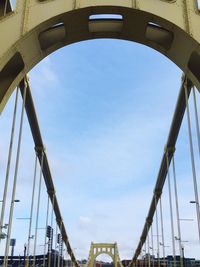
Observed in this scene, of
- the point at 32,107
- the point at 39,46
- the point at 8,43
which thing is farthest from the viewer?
the point at 32,107

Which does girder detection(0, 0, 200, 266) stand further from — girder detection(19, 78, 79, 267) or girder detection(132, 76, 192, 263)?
girder detection(132, 76, 192, 263)

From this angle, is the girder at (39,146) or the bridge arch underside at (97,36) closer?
the bridge arch underside at (97,36)

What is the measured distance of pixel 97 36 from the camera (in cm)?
1445

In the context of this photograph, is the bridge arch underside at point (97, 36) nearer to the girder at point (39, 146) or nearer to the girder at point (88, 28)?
the girder at point (88, 28)

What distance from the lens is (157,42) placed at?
14.1 m

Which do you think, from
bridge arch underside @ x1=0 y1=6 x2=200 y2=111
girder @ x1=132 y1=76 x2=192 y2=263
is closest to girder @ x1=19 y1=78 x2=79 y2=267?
bridge arch underside @ x1=0 y1=6 x2=200 y2=111

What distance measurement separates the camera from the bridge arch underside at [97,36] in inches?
501

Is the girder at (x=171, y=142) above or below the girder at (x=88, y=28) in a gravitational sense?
above

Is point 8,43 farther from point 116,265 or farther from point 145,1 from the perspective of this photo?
point 116,265

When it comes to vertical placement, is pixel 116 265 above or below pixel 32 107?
below

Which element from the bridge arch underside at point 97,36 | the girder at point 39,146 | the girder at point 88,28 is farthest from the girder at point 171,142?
the girder at point 39,146

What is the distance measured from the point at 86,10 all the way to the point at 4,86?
3.81 m

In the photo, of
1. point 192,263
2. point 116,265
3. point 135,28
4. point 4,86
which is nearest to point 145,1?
A: point 135,28

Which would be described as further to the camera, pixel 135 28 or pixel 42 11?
pixel 135 28
